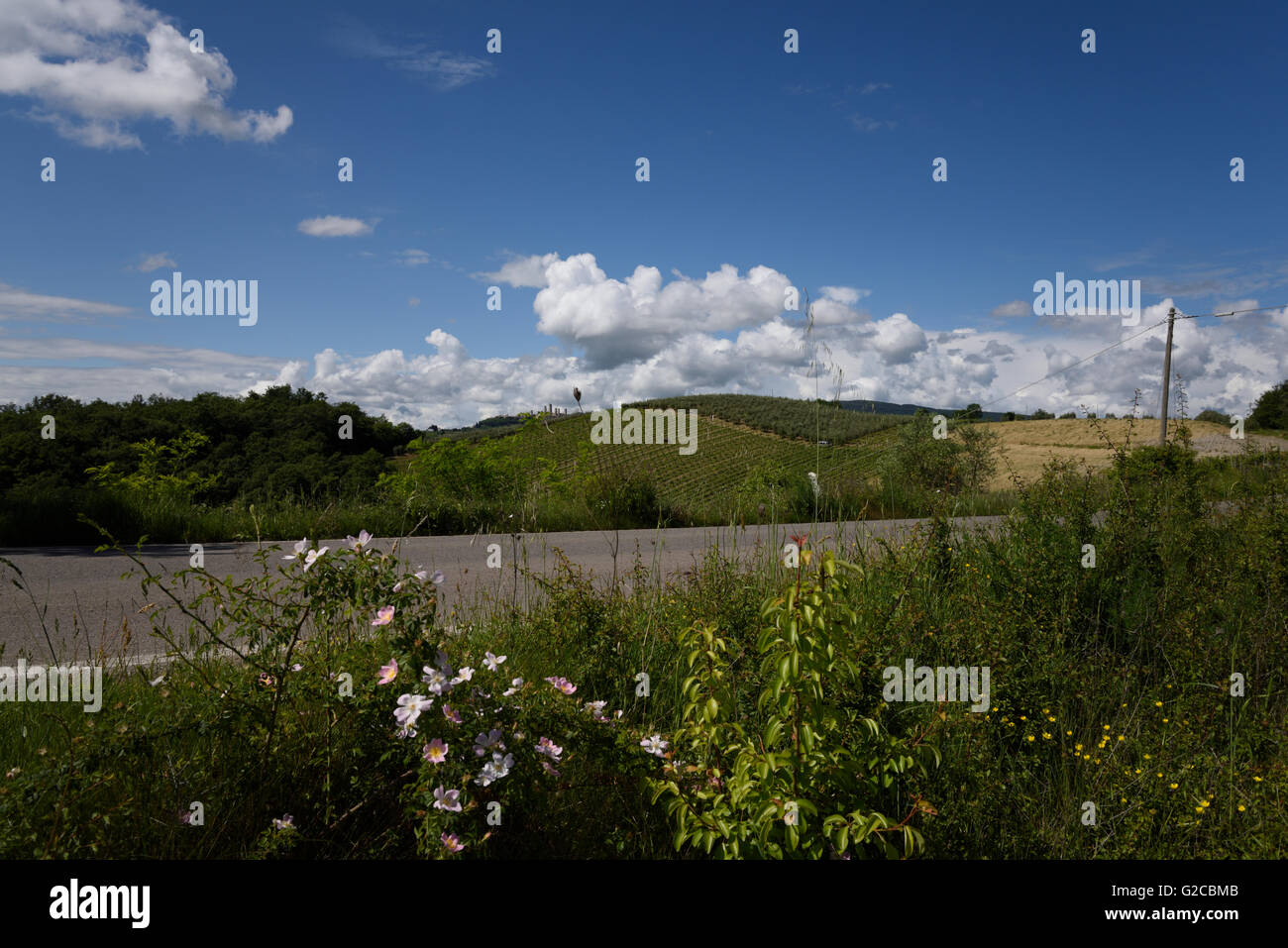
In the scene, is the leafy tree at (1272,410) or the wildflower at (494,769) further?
the leafy tree at (1272,410)

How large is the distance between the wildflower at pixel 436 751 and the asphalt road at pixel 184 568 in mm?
1094

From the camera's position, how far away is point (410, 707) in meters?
2.11

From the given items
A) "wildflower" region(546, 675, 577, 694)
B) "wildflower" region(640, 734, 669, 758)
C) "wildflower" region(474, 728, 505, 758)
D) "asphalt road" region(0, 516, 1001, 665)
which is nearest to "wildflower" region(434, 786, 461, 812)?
"wildflower" region(474, 728, 505, 758)

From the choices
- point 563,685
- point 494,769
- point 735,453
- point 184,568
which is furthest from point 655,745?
point 735,453

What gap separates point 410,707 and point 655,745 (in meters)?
0.93

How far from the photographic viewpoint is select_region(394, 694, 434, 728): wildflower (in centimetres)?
209

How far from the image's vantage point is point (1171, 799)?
9.61 ft

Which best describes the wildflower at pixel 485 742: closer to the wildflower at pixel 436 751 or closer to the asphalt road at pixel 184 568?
the wildflower at pixel 436 751

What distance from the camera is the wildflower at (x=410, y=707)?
2088 millimetres

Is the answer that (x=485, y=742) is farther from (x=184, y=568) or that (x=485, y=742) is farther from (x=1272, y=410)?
(x=1272, y=410)

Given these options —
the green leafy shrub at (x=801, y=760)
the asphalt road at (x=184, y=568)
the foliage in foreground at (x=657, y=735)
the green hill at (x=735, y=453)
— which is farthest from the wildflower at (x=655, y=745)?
the green hill at (x=735, y=453)
